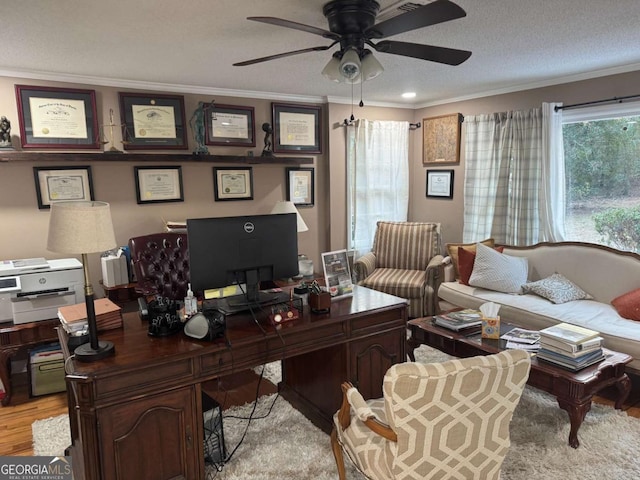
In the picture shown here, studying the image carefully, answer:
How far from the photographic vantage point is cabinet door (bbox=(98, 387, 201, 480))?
1.73 meters

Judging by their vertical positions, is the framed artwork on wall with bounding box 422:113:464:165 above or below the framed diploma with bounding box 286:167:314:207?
above

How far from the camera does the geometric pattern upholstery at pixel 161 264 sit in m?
3.37

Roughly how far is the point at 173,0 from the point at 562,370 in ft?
9.29

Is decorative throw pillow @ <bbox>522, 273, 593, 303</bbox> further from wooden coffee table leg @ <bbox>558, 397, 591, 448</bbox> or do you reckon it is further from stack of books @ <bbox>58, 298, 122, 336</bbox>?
stack of books @ <bbox>58, 298, 122, 336</bbox>

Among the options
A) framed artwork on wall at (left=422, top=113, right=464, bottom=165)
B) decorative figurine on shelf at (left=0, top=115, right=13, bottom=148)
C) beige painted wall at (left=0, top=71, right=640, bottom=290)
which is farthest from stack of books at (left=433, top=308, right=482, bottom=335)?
decorative figurine on shelf at (left=0, top=115, right=13, bottom=148)

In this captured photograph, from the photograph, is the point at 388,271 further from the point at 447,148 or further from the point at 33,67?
the point at 33,67

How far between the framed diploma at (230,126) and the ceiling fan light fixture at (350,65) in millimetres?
2315

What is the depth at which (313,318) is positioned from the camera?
87.2 inches

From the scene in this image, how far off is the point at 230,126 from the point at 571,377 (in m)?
3.52

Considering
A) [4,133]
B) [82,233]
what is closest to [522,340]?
[82,233]

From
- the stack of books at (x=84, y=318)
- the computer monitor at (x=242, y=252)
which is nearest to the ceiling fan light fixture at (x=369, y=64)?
the computer monitor at (x=242, y=252)

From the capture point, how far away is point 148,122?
384 centimetres

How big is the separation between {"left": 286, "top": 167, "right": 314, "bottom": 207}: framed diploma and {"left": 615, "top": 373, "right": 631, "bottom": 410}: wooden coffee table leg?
3.23 m
